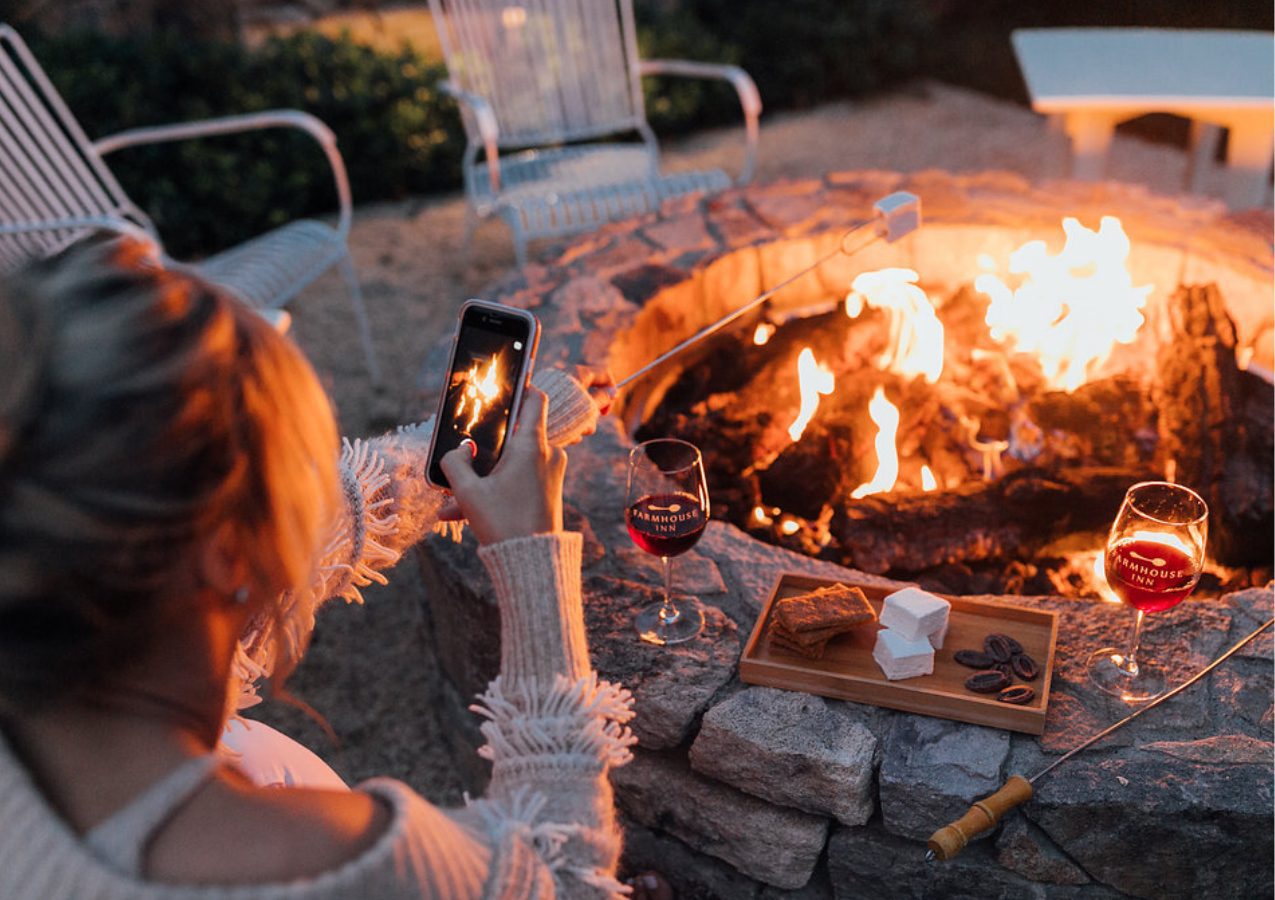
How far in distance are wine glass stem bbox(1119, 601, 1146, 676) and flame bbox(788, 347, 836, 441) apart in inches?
43.5

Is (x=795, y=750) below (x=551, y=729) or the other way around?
below

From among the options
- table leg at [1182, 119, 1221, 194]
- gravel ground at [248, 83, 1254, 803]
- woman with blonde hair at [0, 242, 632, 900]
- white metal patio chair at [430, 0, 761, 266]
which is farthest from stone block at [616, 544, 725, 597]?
table leg at [1182, 119, 1221, 194]

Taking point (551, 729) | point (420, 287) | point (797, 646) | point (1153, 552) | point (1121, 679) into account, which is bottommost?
point (420, 287)

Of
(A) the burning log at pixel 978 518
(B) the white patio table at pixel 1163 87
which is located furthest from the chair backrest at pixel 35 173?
(B) the white patio table at pixel 1163 87

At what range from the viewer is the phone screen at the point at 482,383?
5.15ft

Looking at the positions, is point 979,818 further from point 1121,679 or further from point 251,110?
point 251,110

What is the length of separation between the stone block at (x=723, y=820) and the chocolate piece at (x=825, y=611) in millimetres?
342

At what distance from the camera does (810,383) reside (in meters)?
2.85

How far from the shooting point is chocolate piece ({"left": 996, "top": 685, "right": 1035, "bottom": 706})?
5.51 feet

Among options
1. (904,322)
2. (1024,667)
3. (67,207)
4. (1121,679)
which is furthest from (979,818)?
(67,207)

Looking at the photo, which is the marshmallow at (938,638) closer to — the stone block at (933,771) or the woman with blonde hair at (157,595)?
the stone block at (933,771)

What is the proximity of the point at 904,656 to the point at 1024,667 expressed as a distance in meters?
0.21

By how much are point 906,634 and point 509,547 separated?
0.77m

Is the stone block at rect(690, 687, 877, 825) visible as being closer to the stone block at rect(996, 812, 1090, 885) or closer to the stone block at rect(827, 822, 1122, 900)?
the stone block at rect(827, 822, 1122, 900)
